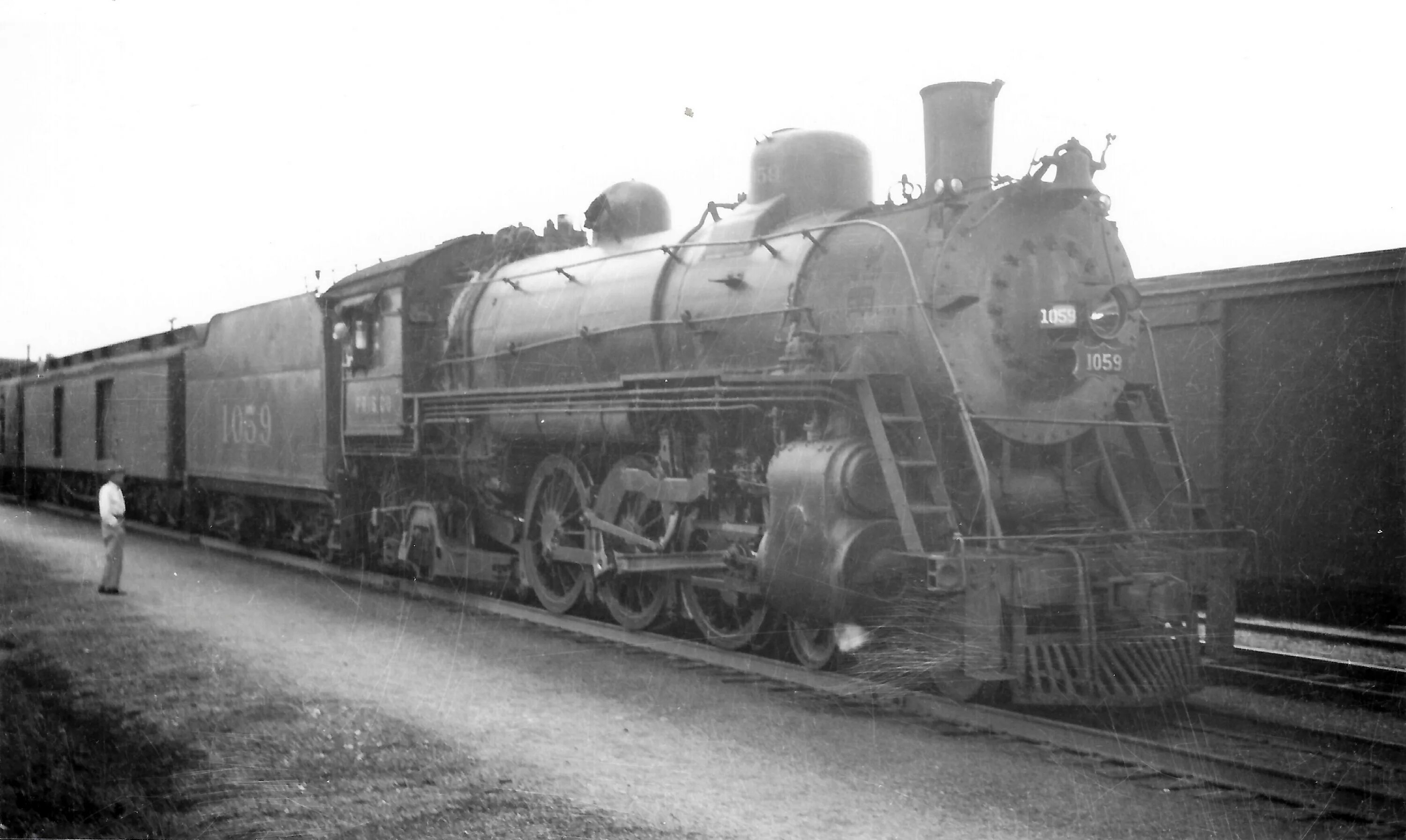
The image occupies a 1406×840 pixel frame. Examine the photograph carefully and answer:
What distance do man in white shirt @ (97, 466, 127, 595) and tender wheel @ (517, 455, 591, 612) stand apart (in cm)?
369

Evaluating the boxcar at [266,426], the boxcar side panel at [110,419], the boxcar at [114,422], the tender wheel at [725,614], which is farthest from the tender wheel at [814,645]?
the boxcar side panel at [110,419]

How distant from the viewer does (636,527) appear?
9375 mm

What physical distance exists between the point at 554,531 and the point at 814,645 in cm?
323

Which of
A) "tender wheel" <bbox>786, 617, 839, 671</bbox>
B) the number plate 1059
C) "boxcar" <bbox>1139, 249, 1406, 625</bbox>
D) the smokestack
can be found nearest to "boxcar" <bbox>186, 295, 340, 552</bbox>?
"tender wheel" <bbox>786, 617, 839, 671</bbox>

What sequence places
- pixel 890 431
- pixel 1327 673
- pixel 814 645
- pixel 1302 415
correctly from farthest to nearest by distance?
pixel 1302 415
pixel 1327 673
pixel 814 645
pixel 890 431

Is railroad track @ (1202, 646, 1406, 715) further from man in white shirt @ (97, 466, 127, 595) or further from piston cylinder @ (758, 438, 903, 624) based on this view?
man in white shirt @ (97, 466, 127, 595)

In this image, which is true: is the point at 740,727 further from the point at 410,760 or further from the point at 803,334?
the point at 803,334

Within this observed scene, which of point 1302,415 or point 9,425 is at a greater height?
point 9,425

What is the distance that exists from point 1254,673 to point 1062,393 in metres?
2.38

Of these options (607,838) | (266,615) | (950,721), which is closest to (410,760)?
(607,838)

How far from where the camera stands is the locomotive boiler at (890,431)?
6.82 m

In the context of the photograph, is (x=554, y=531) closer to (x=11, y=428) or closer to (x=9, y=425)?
(x=11, y=428)

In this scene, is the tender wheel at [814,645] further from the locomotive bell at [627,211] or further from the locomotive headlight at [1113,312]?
the locomotive bell at [627,211]

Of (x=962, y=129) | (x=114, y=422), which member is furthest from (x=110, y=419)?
(x=962, y=129)
